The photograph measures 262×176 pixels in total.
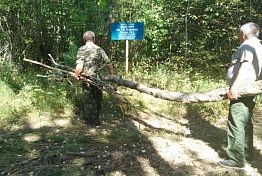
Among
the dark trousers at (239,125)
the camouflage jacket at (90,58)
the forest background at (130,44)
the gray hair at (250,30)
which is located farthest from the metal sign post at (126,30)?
the dark trousers at (239,125)

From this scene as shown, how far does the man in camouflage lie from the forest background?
559mm

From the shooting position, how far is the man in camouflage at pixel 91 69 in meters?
7.43

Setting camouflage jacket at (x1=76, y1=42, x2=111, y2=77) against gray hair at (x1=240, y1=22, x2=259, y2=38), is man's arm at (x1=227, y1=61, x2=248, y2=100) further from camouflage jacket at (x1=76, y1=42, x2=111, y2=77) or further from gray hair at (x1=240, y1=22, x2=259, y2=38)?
camouflage jacket at (x1=76, y1=42, x2=111, y2=77)

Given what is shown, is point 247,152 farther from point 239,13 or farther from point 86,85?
point 239,13

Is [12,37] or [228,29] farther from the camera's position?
[228,29]

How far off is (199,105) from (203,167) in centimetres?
339

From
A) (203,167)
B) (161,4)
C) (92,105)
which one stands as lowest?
(203,167)

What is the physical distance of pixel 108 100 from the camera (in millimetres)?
9031

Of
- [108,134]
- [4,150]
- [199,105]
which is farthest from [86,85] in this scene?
[199,105]

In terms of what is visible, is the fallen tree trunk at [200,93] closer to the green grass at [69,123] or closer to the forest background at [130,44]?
the green grass at [69,123]

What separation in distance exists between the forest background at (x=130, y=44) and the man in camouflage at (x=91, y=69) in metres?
0.56

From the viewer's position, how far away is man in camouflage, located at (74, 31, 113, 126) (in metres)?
7.43

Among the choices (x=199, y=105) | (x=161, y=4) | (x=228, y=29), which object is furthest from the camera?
(x=161, y=4)

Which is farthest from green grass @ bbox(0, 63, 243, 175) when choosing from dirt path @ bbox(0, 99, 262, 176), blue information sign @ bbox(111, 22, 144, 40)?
blue information sign @ bbox(111, 22, 144, 40)
